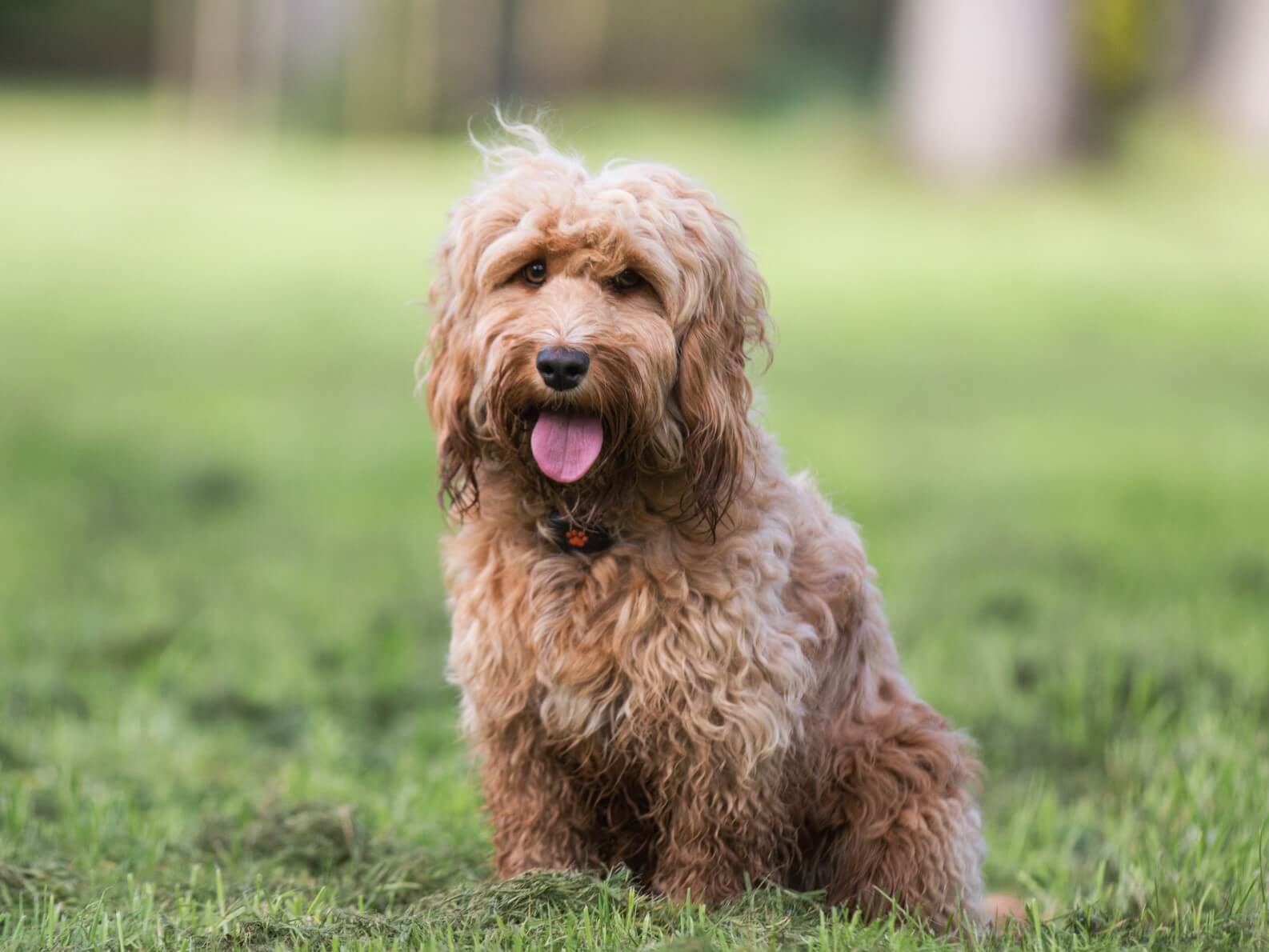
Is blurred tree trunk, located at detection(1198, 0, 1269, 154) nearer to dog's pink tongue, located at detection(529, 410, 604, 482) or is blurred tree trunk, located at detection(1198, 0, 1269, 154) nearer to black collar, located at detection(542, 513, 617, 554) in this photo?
black collar, located at detection(542, 513, 617, 554)

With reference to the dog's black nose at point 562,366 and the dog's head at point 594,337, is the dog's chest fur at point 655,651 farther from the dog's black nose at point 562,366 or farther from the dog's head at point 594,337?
the dog's black nose at point 562,366

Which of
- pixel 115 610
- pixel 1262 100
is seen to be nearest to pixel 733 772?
pixel 115 610

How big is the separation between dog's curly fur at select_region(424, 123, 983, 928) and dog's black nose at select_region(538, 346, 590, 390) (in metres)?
0.02

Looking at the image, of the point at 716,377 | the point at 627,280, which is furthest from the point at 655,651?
the point at 627,280

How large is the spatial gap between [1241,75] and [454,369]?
2212cm

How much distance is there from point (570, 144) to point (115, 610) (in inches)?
151

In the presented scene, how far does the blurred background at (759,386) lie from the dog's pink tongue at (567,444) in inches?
46.8

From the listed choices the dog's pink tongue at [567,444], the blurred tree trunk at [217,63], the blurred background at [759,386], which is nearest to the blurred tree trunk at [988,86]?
the blurred background at [759,386]

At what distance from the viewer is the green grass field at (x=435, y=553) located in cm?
451

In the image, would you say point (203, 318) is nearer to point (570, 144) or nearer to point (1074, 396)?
point (1074, 396)

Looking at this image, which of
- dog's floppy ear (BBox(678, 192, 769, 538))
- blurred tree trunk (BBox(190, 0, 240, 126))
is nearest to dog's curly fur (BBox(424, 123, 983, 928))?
dog's floppy ear (BBox(678, 192, 769, 538))

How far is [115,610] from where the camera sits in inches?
290

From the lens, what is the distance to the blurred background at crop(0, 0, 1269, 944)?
5383 millimetres

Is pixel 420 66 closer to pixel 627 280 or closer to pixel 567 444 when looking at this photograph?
pixel 627 280
